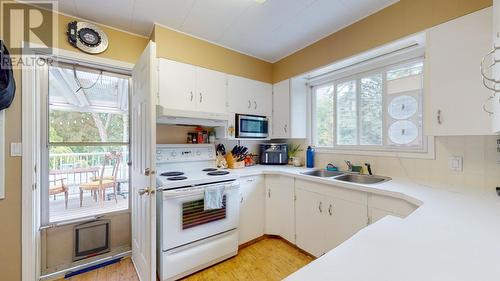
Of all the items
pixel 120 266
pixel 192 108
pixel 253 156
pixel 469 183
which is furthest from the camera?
pixel 253 156

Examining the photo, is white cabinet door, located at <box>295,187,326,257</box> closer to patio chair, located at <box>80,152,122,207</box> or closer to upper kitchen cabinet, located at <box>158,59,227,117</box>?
upper kitchen cabinet, located at <box>158,59,227,117</box>

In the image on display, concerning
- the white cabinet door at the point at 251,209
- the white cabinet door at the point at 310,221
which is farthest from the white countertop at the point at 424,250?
the white cabinet door at the point at 251,209

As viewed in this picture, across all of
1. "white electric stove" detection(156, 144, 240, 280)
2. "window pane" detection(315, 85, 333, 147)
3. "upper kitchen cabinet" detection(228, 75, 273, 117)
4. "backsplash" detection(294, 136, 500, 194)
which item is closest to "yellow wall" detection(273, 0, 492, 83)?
"window pane" detection(315, 85, 333, 147)

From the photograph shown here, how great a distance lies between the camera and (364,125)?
231cm

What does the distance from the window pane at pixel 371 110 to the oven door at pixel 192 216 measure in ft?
5.22

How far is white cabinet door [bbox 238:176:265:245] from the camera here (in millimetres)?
2314

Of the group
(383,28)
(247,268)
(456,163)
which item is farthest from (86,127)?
(456,163)

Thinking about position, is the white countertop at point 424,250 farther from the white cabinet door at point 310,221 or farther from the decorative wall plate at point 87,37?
the decorative wall plate at point 87,37

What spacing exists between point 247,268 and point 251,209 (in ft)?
2.00

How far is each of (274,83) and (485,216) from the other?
8.47 ft

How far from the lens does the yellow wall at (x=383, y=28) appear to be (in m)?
1.47

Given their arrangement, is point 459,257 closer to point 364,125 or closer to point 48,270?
point 364,125

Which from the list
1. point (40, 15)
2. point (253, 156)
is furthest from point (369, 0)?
point (40, 15)

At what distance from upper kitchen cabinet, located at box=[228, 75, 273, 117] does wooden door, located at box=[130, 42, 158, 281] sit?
1109 millimetres
